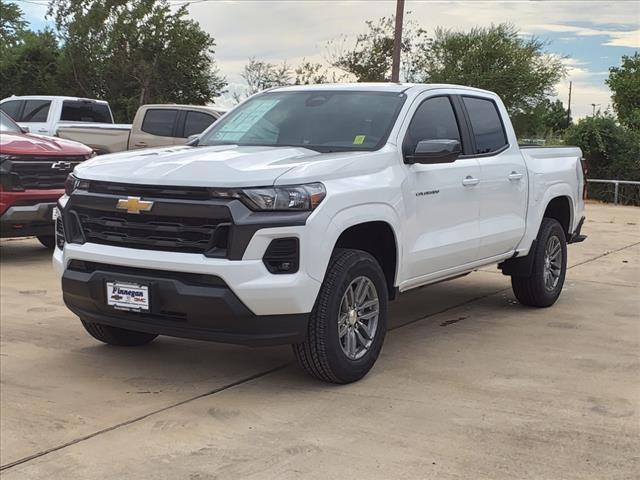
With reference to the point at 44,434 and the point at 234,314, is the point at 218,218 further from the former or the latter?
the point at 44,434

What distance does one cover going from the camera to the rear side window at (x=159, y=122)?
550 inches

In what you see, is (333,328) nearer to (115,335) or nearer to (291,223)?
(291,223)

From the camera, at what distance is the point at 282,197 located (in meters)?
4.38

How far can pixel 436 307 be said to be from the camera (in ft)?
24.1

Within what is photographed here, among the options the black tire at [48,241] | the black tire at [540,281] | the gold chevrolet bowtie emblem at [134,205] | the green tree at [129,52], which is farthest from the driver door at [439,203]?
the green tree at [129,52]

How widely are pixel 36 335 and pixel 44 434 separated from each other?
2.11 metres

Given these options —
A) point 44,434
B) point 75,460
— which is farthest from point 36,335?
point 75,460

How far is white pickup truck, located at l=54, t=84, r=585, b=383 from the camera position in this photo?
4348 mm

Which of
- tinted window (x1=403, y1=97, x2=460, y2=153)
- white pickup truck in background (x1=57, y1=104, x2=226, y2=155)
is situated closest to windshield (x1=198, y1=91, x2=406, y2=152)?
tinted window (x1=403, y1=97, x2=460, y2=153)

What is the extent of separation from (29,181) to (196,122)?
4848 mm

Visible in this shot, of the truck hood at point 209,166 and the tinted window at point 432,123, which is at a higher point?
the tinted window at point 432,123

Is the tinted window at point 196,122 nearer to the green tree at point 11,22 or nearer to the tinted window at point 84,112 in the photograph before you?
the tinted window at point 84,112

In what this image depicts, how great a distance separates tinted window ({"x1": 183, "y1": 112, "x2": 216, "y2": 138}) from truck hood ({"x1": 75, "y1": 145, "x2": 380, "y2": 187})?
8.36 metres

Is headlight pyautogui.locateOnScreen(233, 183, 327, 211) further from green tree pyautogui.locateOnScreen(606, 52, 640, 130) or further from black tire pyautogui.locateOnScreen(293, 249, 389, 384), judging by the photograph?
green tree pyautogui.locateOnScreen(606, 52, 640, 130)
